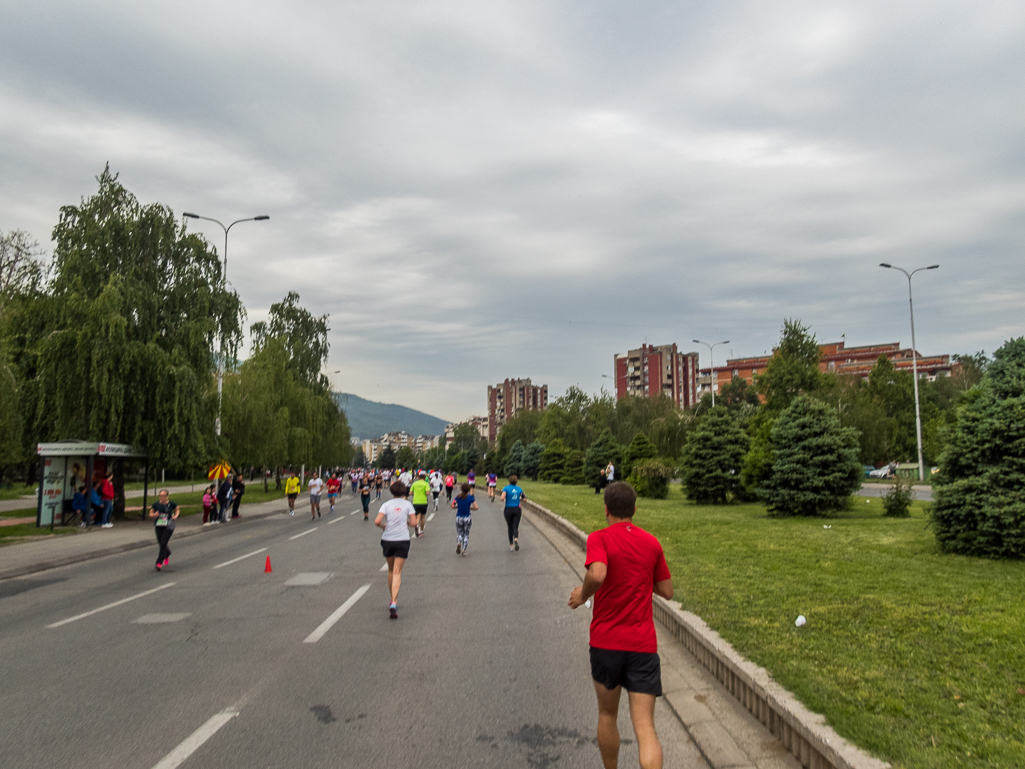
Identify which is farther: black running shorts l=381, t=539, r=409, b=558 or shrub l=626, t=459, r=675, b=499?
shrub l=626, t=459, r=675, b=499

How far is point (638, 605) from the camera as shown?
4.46 meters

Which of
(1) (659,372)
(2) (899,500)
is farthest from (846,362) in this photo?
(2) (899,500)

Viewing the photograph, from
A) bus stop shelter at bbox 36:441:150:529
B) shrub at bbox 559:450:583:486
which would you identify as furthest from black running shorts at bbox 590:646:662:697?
shrub at bbox 559:450:583:486

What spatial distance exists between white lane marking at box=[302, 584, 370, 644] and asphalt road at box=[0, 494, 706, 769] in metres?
0.04

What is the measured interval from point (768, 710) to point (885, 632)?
2.65 m

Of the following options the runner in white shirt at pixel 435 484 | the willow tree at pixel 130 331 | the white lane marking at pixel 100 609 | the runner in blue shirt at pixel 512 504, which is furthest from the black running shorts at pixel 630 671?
the runner in white shirt at pixel 435 484

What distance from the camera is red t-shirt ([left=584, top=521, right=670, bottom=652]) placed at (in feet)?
14.5

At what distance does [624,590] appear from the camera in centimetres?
447

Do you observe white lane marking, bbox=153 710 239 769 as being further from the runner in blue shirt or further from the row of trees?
the row of trees

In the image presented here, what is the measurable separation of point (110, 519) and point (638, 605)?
26.0 meters

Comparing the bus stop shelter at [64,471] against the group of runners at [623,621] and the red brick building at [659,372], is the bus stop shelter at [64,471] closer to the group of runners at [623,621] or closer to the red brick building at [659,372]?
the group of runners at [623,621]

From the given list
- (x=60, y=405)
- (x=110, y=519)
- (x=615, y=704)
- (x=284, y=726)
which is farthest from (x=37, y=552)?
(x=615, y=704)

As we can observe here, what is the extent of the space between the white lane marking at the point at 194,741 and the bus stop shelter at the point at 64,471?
68.1 ft

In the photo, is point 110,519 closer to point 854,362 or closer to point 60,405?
point 60,405
